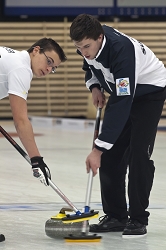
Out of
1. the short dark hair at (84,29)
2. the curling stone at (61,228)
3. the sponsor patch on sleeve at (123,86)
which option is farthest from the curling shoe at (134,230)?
the short dark hair at (84,29)

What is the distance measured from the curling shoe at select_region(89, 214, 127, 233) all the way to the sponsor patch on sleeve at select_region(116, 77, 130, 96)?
0.92 meters

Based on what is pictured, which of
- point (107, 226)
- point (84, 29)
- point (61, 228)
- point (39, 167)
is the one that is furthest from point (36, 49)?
point (107, 226)

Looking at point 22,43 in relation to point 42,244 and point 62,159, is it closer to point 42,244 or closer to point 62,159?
point 62,159

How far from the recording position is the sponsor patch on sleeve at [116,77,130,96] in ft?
12.1

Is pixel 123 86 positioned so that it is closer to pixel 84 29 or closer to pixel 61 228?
pixel 84 29

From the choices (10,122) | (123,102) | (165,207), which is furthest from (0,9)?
(123,102)

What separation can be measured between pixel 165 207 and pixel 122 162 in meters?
0.84

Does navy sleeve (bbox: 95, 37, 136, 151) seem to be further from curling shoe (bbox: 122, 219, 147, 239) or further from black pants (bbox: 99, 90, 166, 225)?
curling shoe (bbox: 122, 219, 147, 239)

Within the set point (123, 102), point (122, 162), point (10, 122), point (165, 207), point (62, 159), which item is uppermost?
point (123, 102)

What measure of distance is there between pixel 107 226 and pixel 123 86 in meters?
0.98

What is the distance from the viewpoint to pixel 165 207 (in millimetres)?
4848

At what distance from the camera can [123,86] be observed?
12.1 feet

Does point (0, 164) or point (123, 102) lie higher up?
point (123, 102)

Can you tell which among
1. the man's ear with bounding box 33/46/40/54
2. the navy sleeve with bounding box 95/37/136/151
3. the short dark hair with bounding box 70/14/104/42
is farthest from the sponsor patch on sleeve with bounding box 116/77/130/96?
the man's ear with bounding box 33/46/40/54
